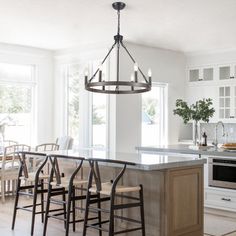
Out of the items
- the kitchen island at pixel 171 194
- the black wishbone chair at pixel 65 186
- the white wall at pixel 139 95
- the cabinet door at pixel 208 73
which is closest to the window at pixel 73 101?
the white wall at pixel 139 95

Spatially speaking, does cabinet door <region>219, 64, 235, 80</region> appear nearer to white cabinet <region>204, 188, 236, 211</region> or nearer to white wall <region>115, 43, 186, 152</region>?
white wall <region>115, 43, 186, 152</region>

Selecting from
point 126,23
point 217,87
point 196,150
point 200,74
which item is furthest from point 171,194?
point 200,74

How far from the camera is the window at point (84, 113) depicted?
26.0ft

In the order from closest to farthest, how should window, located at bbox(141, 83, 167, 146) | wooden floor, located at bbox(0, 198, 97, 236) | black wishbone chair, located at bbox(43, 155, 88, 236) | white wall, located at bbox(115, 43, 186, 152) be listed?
1. black wishbone chair, located at bbox(43, 155, 88, 236)
2. wooden floor, located at bbox(0, 198, 97, 236)
3. white wall, located at bbox(115, 43, 186, 152)
4. window, located at bbox(141, 83, 167, 146)

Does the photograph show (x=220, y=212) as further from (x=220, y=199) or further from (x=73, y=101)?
(x=73, y=101)

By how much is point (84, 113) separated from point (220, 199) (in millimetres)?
3158

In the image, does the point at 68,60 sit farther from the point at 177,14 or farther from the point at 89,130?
the point at 177,14

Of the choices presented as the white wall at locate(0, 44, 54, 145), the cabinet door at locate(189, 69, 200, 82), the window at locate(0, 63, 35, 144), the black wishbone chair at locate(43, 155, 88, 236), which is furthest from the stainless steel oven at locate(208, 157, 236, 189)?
the window at locate(0, 63, 35, 144)

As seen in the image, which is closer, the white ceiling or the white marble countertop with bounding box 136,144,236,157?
the white ceiling

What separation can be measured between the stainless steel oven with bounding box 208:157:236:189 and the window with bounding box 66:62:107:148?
7.12 feet

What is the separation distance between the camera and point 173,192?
425cm

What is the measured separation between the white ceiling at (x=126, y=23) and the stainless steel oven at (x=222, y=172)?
1.99 metres

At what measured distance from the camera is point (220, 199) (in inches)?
245

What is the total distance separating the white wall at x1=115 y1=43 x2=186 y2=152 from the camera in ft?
24.6
